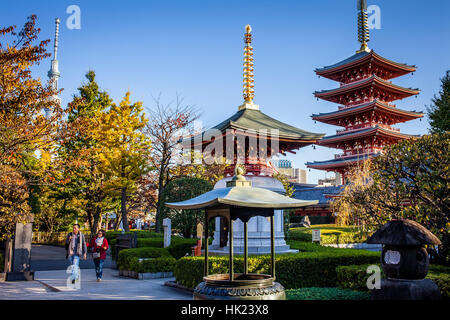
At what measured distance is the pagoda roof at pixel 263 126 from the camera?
16.3 meters

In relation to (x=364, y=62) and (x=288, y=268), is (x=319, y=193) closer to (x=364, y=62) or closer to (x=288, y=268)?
(x=364, y=62)

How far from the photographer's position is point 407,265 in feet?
25.3

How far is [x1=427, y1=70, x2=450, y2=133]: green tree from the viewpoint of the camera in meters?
24.4

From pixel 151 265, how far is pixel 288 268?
19.9 ft

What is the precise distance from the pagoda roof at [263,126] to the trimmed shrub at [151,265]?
5991 millimetres

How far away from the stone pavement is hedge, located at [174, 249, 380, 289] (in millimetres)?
640

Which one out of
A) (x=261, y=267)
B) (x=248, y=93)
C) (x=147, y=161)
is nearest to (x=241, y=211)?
(x=261, y=267)

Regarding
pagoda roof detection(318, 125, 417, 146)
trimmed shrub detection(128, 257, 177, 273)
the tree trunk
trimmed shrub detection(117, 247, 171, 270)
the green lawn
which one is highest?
pagoda roof detection(318, 125, 417, 146)

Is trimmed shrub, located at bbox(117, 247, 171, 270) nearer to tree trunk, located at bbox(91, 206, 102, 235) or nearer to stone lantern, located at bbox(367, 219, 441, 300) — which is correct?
stone lantern, located at bbox(367, 219, 441, 300)

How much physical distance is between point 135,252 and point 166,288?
157 inches

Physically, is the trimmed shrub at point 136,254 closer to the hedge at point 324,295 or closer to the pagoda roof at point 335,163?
the hedge at point 324,295

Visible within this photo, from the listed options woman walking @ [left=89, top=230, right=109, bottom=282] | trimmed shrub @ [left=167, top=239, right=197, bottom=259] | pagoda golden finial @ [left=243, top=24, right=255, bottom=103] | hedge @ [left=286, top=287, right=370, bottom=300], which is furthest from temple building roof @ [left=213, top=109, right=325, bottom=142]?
hedge @ [left=286, top=287, right=370, bottom=300]
